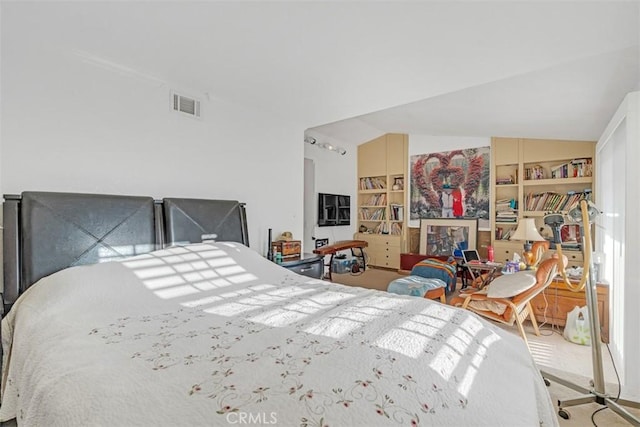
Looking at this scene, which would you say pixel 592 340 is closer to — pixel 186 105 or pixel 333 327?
pixel 333 327

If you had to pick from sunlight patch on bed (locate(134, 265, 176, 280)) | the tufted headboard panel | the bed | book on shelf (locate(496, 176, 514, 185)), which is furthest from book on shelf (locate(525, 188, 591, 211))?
the tufted headboard panel

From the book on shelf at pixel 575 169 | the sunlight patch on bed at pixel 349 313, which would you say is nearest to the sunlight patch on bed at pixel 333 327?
the sunlight patch on bed at pixel 349 313

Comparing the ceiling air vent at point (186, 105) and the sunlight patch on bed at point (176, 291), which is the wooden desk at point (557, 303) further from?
the ceiling air vent at point (186, 105)

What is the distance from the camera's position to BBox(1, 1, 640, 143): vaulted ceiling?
1657mm

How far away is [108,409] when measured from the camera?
2.64 ft

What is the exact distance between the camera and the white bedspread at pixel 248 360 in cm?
79

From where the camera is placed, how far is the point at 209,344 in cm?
116

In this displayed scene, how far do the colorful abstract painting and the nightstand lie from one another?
335 cm

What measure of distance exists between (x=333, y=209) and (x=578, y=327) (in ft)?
13.1

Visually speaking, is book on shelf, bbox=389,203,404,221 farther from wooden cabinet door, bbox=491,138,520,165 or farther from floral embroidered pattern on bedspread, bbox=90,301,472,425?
floral embroidered pattern on bedspread, bbox=90,301,472,425

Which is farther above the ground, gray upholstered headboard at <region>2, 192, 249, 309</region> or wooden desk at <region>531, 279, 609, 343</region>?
gray upholstered headboard at <region>2, 192, 249, 309</region>

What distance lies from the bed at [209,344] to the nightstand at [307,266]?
78cm

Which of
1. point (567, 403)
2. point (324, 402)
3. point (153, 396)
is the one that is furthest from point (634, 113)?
point (153, 396)

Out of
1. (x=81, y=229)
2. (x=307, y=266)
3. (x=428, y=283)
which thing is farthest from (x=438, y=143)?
(x=81, y=229)
